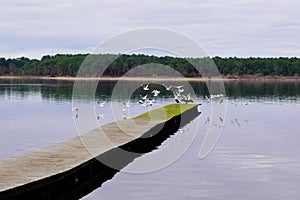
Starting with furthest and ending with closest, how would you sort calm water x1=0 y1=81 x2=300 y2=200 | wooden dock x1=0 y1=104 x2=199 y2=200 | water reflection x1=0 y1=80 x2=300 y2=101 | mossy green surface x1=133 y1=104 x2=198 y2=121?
water reflection x1=0 y1=80 x2=300 y2=101 → mossy green surface x1=133 y1=104 x2=198 y2=121 → calm water x1=0 y1=81 x2=300 y2=200 → wooden dock x1=0 y1=104 x2=199 y2=200

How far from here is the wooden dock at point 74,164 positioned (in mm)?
16859

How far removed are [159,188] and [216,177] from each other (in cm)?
300

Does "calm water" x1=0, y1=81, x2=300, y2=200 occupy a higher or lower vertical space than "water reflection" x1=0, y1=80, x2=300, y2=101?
lower

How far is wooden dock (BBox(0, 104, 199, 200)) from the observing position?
55.3ft

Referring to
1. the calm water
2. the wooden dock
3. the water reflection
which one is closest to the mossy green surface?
the calm water

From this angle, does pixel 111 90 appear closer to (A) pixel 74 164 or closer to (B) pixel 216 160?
(B) pixel 216 160

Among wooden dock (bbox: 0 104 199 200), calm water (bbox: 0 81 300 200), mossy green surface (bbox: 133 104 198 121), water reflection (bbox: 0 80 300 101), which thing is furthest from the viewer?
water reflection (bbox: 0 80 300 101)

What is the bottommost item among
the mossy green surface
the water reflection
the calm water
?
the calm water

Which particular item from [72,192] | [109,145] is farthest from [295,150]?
[72,192]

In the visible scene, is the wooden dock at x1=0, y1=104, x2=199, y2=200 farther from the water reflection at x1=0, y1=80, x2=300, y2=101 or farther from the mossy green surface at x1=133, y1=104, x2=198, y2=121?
the water reflection at x1=0, y1=80, x2=300, y2=101

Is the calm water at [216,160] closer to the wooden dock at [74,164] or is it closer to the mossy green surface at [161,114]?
the wooden dock at [74,164]

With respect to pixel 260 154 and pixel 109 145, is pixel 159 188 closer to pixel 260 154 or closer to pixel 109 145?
pixel 109 145

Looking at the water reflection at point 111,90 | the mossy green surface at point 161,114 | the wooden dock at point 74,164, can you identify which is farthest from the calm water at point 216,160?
the water reflection at point 111,90

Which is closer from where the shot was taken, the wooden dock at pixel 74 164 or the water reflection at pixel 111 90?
the wooden dock at pixel 74 164
